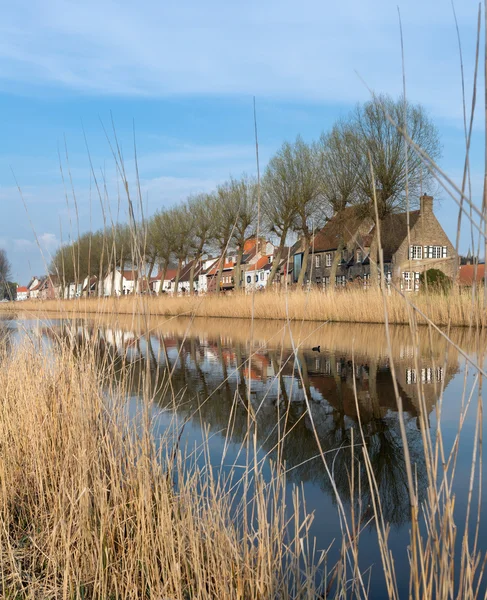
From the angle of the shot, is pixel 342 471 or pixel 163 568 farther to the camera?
pixel 342 471

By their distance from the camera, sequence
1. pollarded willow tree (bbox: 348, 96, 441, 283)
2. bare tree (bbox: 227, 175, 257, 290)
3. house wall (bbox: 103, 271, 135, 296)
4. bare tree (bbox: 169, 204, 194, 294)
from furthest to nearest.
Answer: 1. bare tree (bbox: 169, 204, 194, 294)
2. bare tree (bbox: 227, 175, 257, 290)
3. pollarded willow tree (bbox: 348, 96, 441, 283)
4. house wall (bbox: 103, 271, 135, 296)

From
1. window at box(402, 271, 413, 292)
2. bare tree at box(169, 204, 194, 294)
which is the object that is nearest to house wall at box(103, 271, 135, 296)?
window at box(402, 271, 413, 292)

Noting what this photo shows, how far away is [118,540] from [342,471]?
2.21 metres

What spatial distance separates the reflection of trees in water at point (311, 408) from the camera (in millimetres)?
3609

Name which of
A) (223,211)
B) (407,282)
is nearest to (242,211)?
(223,211)

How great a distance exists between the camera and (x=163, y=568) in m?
2.16

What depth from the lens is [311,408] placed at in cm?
632

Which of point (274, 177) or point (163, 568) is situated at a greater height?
point (274, 177)

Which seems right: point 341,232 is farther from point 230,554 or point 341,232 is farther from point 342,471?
point 230,554

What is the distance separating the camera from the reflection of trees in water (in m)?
3.61

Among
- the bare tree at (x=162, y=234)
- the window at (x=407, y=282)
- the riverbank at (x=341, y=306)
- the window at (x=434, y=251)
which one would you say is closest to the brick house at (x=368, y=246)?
the window at (x=434, y=251)

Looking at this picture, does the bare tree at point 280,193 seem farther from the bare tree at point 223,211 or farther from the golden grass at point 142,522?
the golden grass at point 142,522

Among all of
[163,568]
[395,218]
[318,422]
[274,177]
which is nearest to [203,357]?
[318,422]

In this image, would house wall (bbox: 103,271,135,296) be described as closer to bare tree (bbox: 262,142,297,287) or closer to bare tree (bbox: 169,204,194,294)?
bare tree (bbox: 262,142,297,287)
